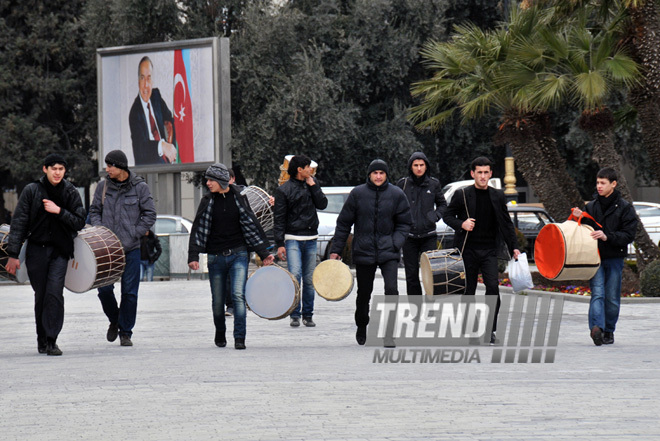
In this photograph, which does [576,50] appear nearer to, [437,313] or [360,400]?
[437,313]

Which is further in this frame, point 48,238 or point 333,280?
point 333,280

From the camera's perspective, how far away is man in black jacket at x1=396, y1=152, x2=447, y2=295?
1234 centimetres

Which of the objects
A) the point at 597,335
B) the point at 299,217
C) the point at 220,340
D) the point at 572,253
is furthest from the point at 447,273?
the point at 299,217

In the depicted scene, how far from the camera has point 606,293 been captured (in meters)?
11.0

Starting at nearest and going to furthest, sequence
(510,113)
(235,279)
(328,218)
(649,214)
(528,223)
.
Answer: (235,279)
(510,113)
(528,223)
(328,218)
(649,214)

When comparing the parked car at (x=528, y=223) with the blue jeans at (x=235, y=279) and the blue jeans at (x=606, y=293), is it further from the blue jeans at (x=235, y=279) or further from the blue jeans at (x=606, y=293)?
the blue jeans at (x=235, y=279)

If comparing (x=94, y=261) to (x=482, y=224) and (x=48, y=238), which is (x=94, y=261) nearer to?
(x=48, y=238)

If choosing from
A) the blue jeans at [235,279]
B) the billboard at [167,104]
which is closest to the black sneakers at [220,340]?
the blue jeans at [235,279]

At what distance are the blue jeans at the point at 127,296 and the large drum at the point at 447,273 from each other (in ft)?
9.17

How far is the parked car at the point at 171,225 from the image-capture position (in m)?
26.3

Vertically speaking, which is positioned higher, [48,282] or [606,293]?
[48,282]

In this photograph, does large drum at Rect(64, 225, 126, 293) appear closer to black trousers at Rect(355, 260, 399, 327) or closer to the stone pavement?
the stone pavement

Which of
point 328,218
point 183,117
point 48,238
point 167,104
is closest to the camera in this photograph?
point 48,238

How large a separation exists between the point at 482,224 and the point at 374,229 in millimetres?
999
